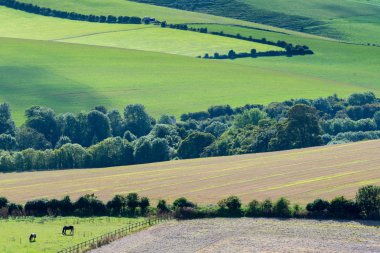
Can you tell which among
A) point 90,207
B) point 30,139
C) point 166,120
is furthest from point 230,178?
point 166,120

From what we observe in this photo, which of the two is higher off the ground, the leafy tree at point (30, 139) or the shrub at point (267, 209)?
the shrub at point (267, 209)

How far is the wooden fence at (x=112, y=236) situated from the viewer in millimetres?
89956

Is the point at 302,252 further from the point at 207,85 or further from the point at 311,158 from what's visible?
the point at 207,85

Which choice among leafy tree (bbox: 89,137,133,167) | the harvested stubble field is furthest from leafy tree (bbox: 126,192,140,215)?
leafy tree (bbox: 89,137,133,167)

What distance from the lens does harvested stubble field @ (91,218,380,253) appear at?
90.1 metres

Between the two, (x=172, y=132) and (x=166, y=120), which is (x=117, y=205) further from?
(x=166, y=120)

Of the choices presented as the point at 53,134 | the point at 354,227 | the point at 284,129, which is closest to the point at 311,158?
the point at 284,129

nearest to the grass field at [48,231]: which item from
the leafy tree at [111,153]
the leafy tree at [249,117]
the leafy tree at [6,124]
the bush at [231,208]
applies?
the bush at [231,208]

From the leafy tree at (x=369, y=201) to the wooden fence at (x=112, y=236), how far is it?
15.1 metres

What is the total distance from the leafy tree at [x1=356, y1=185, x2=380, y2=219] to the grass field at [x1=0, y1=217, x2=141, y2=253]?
17892mm

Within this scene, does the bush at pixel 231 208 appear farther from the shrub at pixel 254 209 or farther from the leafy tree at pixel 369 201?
the leafy tree at pixel 369 201

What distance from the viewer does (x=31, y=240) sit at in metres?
93.1

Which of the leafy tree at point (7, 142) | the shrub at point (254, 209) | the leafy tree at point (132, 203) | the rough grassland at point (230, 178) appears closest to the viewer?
the shrub at point (254, 209)

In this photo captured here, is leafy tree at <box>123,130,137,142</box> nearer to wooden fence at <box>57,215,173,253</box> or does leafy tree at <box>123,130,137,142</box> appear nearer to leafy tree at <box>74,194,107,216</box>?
leafy tree at <box>74,194,107,216</box>
